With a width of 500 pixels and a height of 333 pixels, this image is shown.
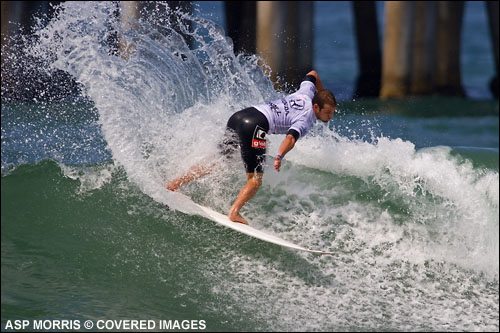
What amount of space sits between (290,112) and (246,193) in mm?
884

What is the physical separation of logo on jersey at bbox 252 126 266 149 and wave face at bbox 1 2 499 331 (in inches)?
24.5

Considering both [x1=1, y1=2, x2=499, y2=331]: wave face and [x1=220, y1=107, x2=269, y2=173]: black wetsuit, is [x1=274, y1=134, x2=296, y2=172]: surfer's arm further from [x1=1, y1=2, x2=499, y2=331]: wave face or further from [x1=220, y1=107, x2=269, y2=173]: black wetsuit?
[x1=1, y1=2, x2=499, y2=331]: wave face

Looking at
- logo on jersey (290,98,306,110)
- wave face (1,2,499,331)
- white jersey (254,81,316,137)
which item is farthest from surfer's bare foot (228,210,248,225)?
logo on jersey (290,98,306,110)

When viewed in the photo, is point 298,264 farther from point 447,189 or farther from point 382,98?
point 382,98

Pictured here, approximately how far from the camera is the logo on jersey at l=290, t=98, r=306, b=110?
6945 millimetres

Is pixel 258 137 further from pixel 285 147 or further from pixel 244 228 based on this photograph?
pixel 244 228

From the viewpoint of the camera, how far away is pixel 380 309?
6.62m

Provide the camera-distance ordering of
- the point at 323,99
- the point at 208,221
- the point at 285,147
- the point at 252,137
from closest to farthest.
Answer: the point at 285,147, the point at 252,137, the point at 323,99, the point at 208,221

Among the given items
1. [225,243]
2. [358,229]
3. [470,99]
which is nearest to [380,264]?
[358,229]

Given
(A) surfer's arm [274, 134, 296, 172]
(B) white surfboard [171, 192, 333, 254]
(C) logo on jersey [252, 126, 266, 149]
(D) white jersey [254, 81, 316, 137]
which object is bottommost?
(B) white surfboard [171, 192, 333, 254]

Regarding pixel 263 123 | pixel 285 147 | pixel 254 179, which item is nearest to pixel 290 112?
pixel 263 123

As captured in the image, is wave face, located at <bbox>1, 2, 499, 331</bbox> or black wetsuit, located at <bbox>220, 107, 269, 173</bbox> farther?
black wetsuit, located at <bbox>220, 107, 269, 173</bbox>

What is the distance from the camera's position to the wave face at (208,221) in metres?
6.54

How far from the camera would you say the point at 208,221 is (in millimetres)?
7438
